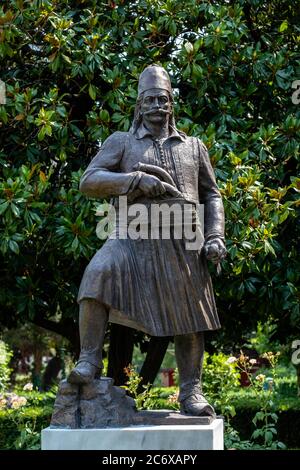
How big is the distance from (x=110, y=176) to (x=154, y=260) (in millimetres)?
618

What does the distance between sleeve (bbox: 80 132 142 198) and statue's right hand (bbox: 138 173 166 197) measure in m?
0.03

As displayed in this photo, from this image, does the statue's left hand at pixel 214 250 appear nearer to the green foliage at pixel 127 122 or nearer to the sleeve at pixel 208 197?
the sleeve at pixel 208 197

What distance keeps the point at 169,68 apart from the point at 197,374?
476cm

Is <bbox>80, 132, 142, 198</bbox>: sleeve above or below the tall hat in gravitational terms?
below

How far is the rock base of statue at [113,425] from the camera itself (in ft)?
19.5

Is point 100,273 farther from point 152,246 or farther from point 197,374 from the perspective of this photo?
point 197,374

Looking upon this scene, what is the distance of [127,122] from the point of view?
9.83 meters

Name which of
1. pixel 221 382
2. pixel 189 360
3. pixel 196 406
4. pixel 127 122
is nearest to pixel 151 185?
pixel 189 360

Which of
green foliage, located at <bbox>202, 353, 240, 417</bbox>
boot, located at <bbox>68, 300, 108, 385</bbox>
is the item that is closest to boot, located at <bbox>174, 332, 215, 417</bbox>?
boot, located at <bbox>68, 300, 108, 385</bbox>

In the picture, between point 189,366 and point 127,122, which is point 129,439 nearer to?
point 189,366

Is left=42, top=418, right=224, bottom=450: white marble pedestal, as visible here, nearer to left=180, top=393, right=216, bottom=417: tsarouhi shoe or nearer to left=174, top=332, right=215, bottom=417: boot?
left=180, top=393, right=216, bottom=417: tsarouhi shoe

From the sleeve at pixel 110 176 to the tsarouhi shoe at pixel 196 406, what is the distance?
140cm

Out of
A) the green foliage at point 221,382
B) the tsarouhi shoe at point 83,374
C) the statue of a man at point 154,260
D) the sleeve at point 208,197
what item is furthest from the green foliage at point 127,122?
the tsarouhi shoe at point 83,374

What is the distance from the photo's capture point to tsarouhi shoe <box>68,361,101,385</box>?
20.0 ft
